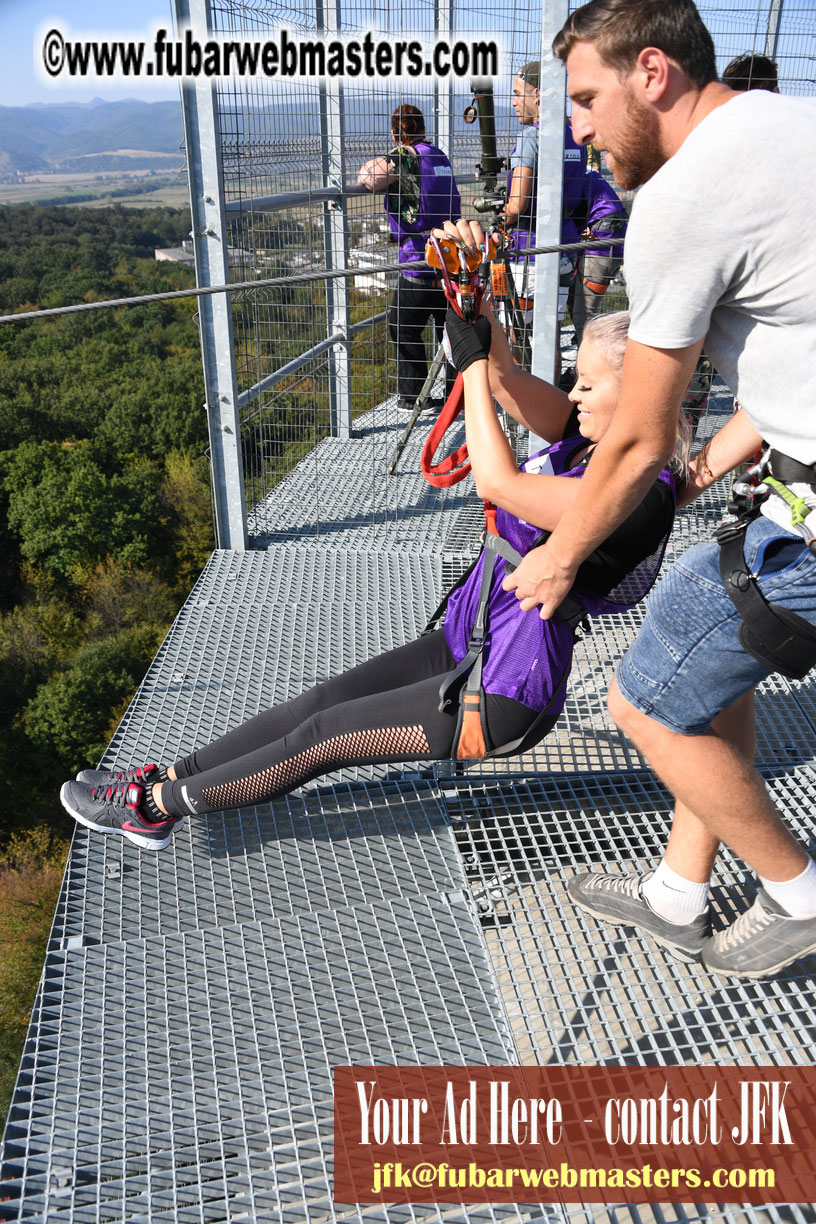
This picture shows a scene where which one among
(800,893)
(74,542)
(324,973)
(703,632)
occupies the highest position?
(703,632)

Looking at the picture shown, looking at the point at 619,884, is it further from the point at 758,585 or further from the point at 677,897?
the point at 758,585

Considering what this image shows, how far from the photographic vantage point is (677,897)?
1.79 metres

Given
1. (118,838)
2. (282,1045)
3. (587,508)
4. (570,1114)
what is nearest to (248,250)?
(118,838)

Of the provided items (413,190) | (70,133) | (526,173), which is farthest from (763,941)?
(70,133)

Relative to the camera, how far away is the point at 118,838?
223 centimetres

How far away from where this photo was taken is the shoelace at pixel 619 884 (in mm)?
1866

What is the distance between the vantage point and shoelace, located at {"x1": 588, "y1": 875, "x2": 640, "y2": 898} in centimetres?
187

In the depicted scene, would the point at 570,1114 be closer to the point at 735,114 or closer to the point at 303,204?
the point at 735,114

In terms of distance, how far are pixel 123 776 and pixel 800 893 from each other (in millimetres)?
1488

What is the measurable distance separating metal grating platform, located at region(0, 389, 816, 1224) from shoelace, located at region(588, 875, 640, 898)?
0.29 feet

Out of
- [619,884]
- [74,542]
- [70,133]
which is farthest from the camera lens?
[70,133]

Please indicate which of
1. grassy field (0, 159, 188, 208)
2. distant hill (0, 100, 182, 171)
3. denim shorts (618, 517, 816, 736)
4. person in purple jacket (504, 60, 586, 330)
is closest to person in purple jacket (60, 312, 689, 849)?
denim shorts (618, 517, 816, 736)

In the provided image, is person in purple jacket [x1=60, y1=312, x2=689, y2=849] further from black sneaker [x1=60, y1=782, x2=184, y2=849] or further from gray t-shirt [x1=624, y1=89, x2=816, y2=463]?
gray t-shirt [x1=624, y1=89, x2=816, y2=463]

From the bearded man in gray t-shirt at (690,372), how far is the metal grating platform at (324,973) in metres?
0.26
